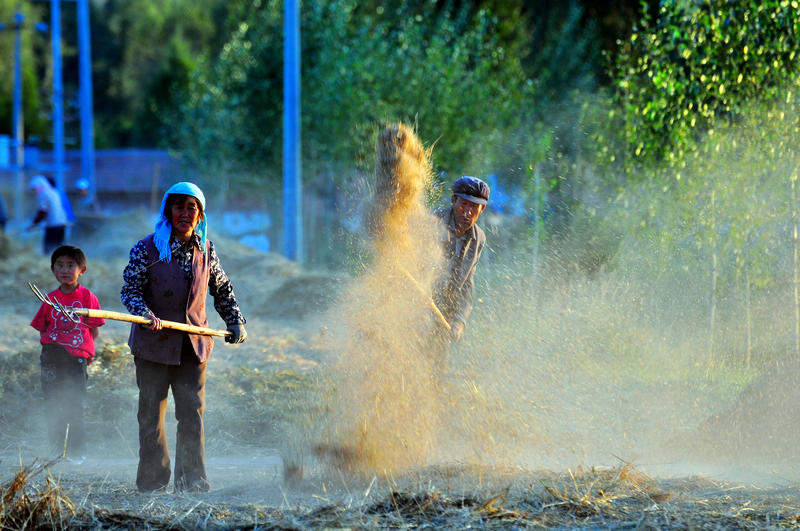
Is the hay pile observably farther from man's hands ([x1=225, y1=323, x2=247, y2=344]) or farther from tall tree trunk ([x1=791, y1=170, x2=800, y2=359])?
man's hands ([x1=225, y1=323, x2=247, y2=344])

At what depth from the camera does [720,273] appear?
33.7ft

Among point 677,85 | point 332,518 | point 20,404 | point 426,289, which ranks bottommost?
point 332,518

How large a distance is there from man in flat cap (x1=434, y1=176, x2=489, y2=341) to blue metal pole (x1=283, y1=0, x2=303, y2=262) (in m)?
9.90

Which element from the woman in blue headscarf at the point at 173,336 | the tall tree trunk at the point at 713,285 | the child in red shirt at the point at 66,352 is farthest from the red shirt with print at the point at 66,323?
the tall tree trunk at the point at 713,285

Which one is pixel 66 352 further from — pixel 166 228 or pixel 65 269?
pixel 166 228

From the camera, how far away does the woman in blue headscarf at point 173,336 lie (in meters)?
5.45

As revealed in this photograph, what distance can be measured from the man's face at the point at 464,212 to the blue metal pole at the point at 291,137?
9923 millimetres

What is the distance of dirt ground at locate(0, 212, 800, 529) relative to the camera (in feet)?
14.8

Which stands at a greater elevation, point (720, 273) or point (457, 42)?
point (457, 42)

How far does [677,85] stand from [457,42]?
1269cm

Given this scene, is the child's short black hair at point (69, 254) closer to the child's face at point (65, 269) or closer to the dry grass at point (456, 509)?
the child's face at point (65, 269)

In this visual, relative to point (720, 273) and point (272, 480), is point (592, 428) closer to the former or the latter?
point (272, 480)

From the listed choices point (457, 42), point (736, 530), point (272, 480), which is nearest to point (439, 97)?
point (457, 42)

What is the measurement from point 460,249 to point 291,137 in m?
10.4
